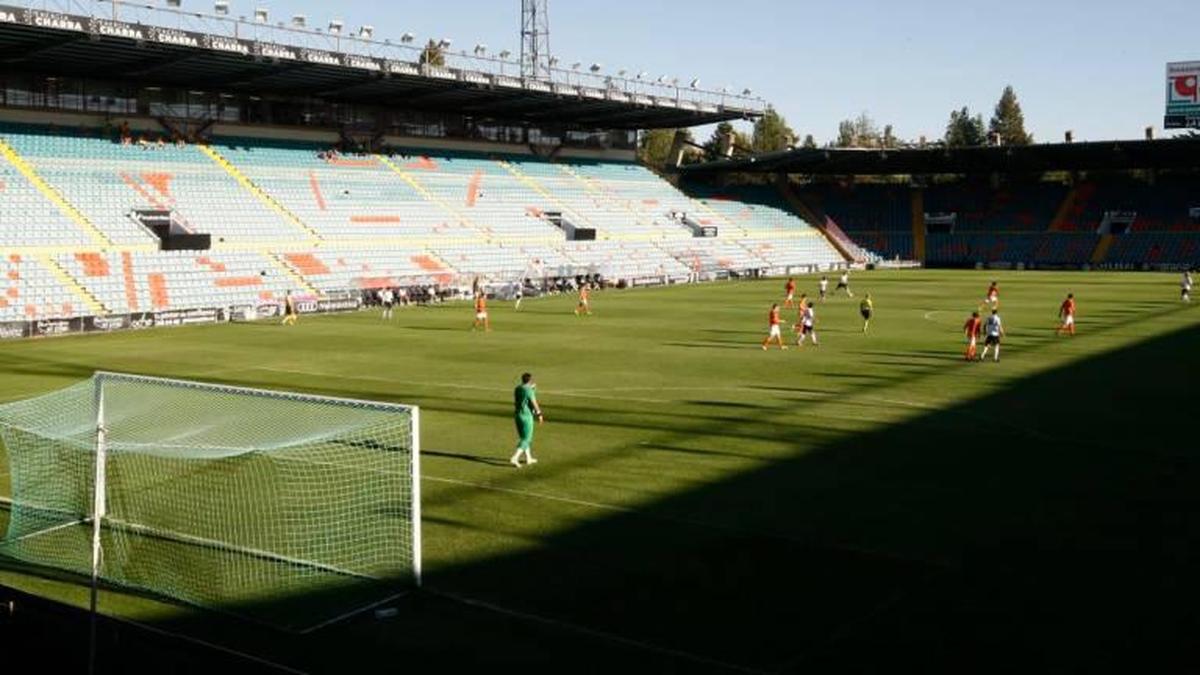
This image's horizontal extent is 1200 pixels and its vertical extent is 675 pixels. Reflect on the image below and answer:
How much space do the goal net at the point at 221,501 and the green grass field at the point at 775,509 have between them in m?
0.46

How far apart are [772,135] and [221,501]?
145565 mm

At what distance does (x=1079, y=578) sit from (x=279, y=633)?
8485 mm

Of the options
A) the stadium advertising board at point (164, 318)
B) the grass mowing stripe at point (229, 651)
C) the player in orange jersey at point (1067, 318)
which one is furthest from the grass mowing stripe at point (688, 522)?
the stadium advertising board at point (164, 318)

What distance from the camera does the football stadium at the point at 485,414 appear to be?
11148 mm

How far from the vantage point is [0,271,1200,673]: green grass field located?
1069 cm

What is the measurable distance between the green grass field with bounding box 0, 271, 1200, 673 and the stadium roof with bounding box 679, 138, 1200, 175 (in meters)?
50.2

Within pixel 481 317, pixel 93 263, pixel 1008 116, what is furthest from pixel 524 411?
pixel 1008 116

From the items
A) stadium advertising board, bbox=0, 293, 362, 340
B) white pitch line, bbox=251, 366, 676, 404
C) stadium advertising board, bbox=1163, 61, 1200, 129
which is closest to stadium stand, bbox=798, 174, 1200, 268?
stadium advertising board, bbox=1163, 61, 1200, 129

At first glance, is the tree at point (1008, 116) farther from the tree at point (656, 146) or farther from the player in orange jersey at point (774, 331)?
the player in orange jersey at point (774, 331)

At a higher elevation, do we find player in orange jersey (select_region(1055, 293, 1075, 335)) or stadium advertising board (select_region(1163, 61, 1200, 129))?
stadium advertising board (select_region(1163, 61, 1200, 129))

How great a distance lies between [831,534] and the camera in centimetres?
1396

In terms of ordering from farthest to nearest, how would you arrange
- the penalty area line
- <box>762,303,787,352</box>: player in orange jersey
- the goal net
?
<box>762,303,787,352</box>: player in orange jersey, the goal net, the penalty area line

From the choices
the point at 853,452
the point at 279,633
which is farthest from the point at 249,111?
the point at 279,633

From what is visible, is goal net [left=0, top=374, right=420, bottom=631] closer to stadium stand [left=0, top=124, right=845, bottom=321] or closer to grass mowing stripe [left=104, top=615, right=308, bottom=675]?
grass mowing stripe [left=104, top=615, right=308, bottom=675]
